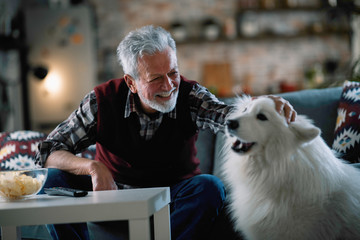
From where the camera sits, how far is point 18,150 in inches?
83.0

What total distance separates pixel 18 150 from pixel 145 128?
79 centimetres

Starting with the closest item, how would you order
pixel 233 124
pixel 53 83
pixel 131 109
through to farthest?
pixel 233 124, pixel 131 109, pixel 53 83

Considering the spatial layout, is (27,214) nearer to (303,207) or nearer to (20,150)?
(303,207)

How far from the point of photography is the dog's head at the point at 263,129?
4.39 ft

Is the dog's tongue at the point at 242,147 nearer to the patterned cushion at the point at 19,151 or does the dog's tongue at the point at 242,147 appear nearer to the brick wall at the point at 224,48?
the patterned cushion at the point at 19,151

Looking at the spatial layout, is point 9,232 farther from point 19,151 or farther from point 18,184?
point 19,151

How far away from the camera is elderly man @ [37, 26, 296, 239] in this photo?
1650 millimetres

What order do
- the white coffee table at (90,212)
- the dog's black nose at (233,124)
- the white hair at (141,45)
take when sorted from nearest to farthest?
the white coffee table at (90,212), the dog's black nose at (233,124), the white hair at (141,45)

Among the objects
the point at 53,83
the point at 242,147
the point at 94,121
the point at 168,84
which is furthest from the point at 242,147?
the point at 53,83

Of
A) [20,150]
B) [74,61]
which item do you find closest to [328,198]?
[20,150]

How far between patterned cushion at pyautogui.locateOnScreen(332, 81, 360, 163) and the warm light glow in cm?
Result: 407

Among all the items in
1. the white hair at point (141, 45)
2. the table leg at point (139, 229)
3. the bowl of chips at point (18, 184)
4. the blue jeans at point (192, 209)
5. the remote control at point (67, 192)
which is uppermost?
the white hair at point (141, 45)

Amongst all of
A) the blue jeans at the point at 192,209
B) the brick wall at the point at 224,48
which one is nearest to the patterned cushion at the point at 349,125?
the blue jeans at the point at 192,209

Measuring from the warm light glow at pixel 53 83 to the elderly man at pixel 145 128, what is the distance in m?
3.66
